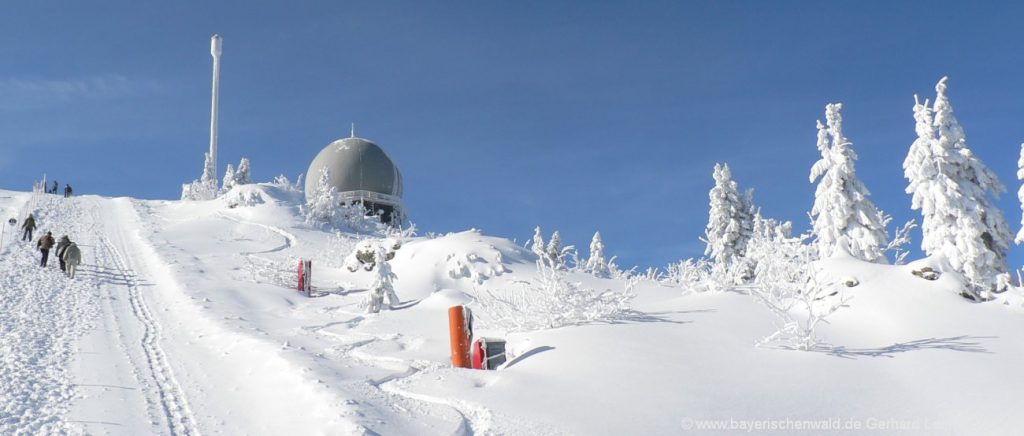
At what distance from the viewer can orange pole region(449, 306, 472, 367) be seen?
10531 mm

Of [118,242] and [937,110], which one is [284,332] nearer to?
[118,242]

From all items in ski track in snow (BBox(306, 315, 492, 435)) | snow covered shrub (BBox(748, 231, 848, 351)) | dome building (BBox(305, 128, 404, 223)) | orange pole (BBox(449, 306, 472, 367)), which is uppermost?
dome building (BBox(305, 128, 404, 223))

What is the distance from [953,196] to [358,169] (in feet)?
152

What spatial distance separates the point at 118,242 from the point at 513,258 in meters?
18.8

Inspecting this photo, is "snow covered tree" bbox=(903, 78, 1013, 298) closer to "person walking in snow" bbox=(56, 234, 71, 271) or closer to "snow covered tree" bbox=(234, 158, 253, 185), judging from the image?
"person walking in snow" bbox=(56, 234, 71, 271)

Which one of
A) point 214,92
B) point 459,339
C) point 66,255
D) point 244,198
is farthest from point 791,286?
point 214,92

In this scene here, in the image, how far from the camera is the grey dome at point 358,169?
59469mm

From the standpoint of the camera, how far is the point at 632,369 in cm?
867

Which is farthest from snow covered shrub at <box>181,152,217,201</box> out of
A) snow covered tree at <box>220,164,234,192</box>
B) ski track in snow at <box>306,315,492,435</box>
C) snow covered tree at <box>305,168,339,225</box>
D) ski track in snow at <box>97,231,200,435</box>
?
ski track in snow at <box>306,315,492,435</box>

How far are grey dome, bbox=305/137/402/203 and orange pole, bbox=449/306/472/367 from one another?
163 ft

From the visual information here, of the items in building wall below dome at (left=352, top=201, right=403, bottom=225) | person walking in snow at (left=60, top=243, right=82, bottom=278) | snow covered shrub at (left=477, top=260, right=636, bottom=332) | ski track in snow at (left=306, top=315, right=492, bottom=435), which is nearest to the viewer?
ski track in snow at (left=306, top=315, right=492, bottom=435)

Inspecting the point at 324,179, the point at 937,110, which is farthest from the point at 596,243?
the point at 937,110

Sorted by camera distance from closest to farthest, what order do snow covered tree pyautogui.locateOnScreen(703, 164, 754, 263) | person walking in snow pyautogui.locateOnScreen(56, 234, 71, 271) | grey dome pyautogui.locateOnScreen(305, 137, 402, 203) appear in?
person walking in snow pyautogui.locateOnScreen(56, 234, 71, 271)
snow covered tree pyautogui.locateOnScreen(703, 164, 754, 263)
grey dome pyautogui.locateOnScreen(305, 137, 402, 203)

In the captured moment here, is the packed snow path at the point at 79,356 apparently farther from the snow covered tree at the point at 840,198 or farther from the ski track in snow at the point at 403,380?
the snow covered tree at the point at 840,198
